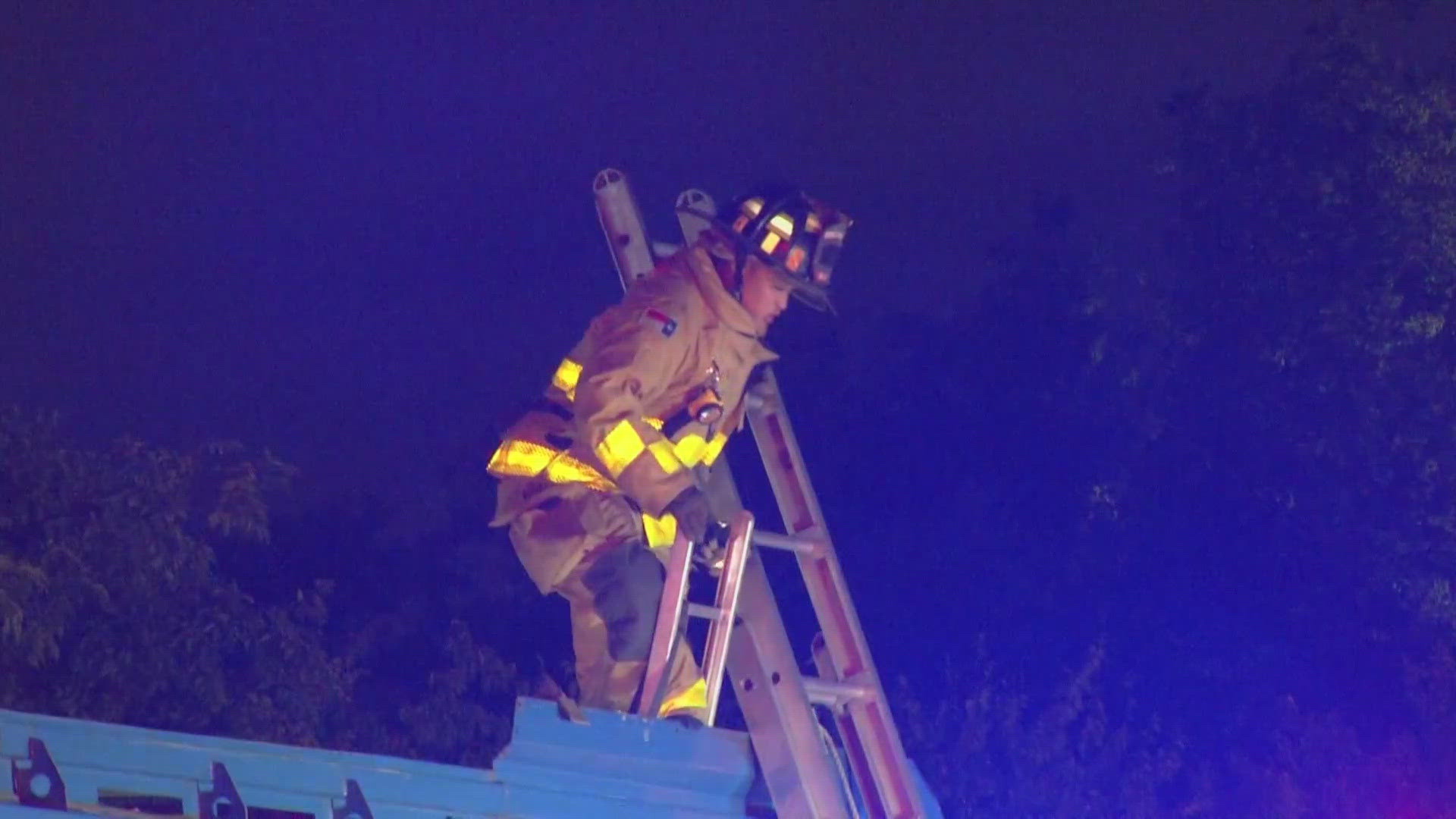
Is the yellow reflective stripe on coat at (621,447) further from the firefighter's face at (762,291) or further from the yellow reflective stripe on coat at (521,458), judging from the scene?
the firefighter's face at (762,291)

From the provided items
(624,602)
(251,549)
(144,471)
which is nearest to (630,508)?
(624,602)

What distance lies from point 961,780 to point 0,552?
5.22 metres

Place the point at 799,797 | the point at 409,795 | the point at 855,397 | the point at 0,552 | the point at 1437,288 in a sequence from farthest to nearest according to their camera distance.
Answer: the point at 855,397 < the point at 1437,288 < the point at 0,552 < the point at 799,797 < the point at 409,795

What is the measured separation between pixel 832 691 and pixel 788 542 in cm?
44

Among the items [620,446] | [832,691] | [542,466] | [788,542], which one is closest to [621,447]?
[620,446]

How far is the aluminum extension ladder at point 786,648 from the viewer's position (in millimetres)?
4070

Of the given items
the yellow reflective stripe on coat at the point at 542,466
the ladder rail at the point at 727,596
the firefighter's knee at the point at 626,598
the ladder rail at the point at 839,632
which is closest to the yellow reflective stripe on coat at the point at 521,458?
the yellow reflective stripe on coat at the point at 542,466

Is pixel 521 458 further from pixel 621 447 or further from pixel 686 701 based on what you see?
pixel 686 701

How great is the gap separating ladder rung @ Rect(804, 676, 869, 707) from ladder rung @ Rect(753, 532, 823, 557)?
1.27 feet

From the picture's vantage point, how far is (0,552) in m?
6.96

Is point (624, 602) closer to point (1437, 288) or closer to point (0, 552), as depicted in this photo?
point (0, 552)

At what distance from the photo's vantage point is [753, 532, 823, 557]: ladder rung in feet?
15.0

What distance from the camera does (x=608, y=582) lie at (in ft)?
13.7

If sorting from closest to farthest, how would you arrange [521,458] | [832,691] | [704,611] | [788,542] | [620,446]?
[620,446] < [704,611] < [521,458] < [832,691] < [788,542]
